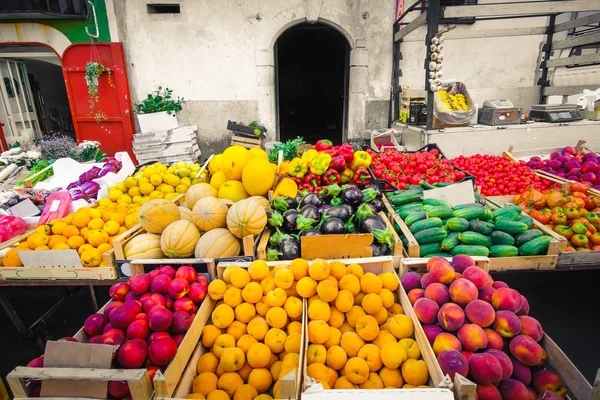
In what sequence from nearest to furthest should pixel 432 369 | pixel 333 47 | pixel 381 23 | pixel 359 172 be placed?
pixel 432 369
pixel 359 172
pixel 381 23
pixel 333 47

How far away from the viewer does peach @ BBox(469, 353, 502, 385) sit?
53.4 inches

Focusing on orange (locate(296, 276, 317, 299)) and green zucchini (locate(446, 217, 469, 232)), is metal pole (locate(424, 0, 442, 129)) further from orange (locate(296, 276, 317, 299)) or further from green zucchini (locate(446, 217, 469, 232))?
orange (locate(296, 276, 317, 299))

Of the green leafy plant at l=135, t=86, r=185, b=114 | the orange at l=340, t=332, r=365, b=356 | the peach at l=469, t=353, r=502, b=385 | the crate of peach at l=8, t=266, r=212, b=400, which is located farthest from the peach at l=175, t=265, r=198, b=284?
the green leafy plant at l=135, t=86, r=185, b=114

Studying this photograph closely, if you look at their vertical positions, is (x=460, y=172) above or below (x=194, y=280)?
above

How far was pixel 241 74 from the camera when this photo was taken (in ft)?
23.4

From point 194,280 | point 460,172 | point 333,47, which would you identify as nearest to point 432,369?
point 194,280

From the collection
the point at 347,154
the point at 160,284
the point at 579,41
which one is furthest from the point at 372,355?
the point at 579,41

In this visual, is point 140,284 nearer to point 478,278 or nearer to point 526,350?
point 478,278

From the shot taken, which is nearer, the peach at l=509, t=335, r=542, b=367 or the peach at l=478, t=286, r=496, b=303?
the peach at l=509, t=335, r=542, b=367

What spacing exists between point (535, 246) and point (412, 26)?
15.5 feet

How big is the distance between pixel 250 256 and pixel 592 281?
12.9 ft

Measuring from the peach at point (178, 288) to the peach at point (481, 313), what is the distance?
4.86 ft

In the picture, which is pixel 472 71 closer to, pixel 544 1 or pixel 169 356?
pixel 544 1

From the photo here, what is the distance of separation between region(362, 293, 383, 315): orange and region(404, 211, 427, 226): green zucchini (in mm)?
1052
